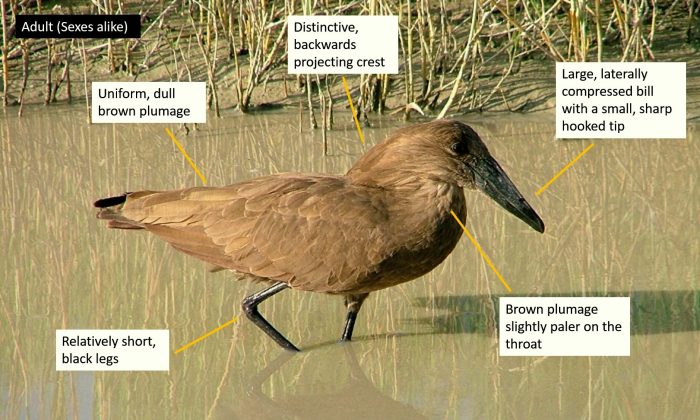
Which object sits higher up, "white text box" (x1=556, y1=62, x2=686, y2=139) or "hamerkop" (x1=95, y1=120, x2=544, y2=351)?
"white text box" (x1=556, y1=62, x2=686, y2=139)

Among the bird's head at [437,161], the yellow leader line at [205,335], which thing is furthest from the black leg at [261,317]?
the bird's head at [437,161]

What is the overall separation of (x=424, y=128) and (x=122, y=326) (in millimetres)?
1491

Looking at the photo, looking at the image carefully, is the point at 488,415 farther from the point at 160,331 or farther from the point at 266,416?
the point at 160,331

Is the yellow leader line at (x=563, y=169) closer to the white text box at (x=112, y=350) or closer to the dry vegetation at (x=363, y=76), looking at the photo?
the dry vegetation at (x=363, y=76)

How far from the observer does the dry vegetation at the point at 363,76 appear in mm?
7480

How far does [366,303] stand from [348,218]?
0.84 meters

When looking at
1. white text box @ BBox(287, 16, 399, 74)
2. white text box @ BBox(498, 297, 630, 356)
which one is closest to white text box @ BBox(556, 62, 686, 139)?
white text box @ BBox(287, 16, 399, 74)

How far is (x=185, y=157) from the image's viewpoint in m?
6.82

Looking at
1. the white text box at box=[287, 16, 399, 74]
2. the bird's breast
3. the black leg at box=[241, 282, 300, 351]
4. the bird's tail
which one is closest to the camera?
the bird's breast

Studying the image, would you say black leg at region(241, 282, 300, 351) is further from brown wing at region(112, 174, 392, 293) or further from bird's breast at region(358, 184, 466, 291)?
bird's breast at region(358, 184, 466, 291)

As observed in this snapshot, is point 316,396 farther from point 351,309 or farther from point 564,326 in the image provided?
point 564,326

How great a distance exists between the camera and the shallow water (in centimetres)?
407

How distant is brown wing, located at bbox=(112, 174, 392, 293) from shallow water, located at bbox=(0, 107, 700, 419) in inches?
14.5

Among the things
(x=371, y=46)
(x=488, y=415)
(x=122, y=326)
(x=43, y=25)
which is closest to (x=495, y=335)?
(x=488, y=415)
